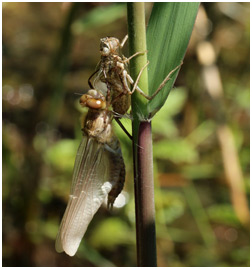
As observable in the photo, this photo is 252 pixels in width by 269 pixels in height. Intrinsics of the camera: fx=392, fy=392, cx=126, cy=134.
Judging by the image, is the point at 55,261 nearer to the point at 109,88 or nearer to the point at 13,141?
the point at 13,141

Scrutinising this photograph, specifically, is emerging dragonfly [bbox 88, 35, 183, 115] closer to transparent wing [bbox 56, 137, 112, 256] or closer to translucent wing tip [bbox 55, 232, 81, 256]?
transparent wing [bbox 56, 137, 112, 256]

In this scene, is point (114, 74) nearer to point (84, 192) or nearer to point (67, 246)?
point (84, 192)

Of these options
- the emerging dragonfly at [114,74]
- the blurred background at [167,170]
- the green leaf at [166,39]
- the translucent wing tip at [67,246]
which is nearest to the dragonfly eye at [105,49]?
the emerging dragonfly at [114,74]

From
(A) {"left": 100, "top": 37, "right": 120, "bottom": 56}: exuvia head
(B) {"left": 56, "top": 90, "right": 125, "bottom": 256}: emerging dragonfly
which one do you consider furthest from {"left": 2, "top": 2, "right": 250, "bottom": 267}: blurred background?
(A) {"left": 100, "top": 37, "right": 120, "bottom": 56}: exuvia head

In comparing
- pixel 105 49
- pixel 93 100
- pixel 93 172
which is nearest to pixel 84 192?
pixel 93 172

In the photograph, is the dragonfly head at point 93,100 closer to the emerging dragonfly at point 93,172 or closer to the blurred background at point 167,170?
the emerging dragonfly at point 93,172
